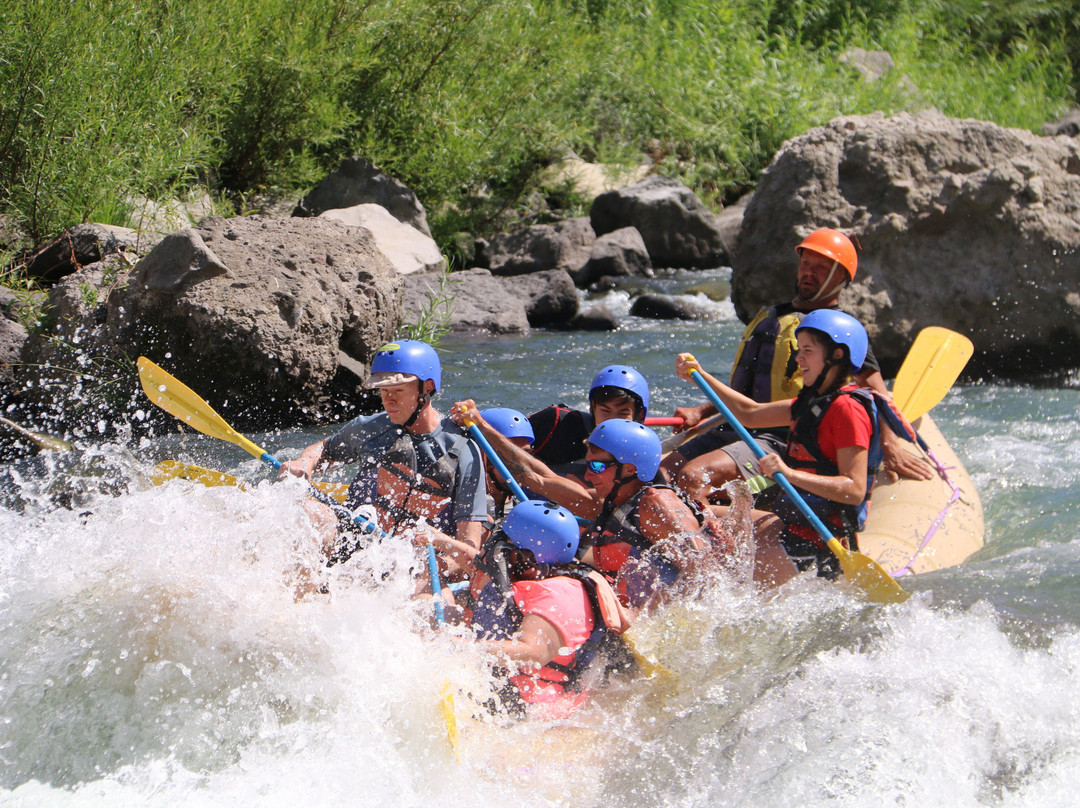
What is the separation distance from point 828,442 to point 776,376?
0.83 m

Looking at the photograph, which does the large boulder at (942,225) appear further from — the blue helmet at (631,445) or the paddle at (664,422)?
the blue helmet at (631,445)

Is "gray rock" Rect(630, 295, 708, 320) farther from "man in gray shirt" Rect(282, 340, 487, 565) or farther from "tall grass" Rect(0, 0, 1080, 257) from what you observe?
"man in gray shirt" Rect(282, 340, 487, 565)

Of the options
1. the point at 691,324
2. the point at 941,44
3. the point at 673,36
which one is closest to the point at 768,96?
the point at 673,36

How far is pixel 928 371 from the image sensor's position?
206 inches

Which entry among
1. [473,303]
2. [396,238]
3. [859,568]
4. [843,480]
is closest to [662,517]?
[843,480]

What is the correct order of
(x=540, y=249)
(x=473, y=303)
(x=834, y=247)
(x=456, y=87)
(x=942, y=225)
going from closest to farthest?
(x=834, y=247) → (x=942, y=225) → (x=473, y=303) → (x=540, y=249) → (x=456, y=87)

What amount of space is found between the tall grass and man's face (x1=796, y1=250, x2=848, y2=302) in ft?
17.5

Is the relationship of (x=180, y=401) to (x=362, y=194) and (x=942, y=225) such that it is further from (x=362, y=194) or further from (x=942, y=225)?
(x=362, y=194)

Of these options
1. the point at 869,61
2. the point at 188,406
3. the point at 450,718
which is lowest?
the point at 869,61

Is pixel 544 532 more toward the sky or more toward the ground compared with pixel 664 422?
more toward the sky

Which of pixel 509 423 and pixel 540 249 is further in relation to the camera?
pixel 540 249

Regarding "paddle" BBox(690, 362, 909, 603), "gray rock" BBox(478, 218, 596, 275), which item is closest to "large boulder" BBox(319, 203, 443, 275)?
"gray rock" BBox(478, 218, 596, 275)

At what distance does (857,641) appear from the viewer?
3.54 metres

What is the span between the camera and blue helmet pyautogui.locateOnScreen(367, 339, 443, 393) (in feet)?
12.0
